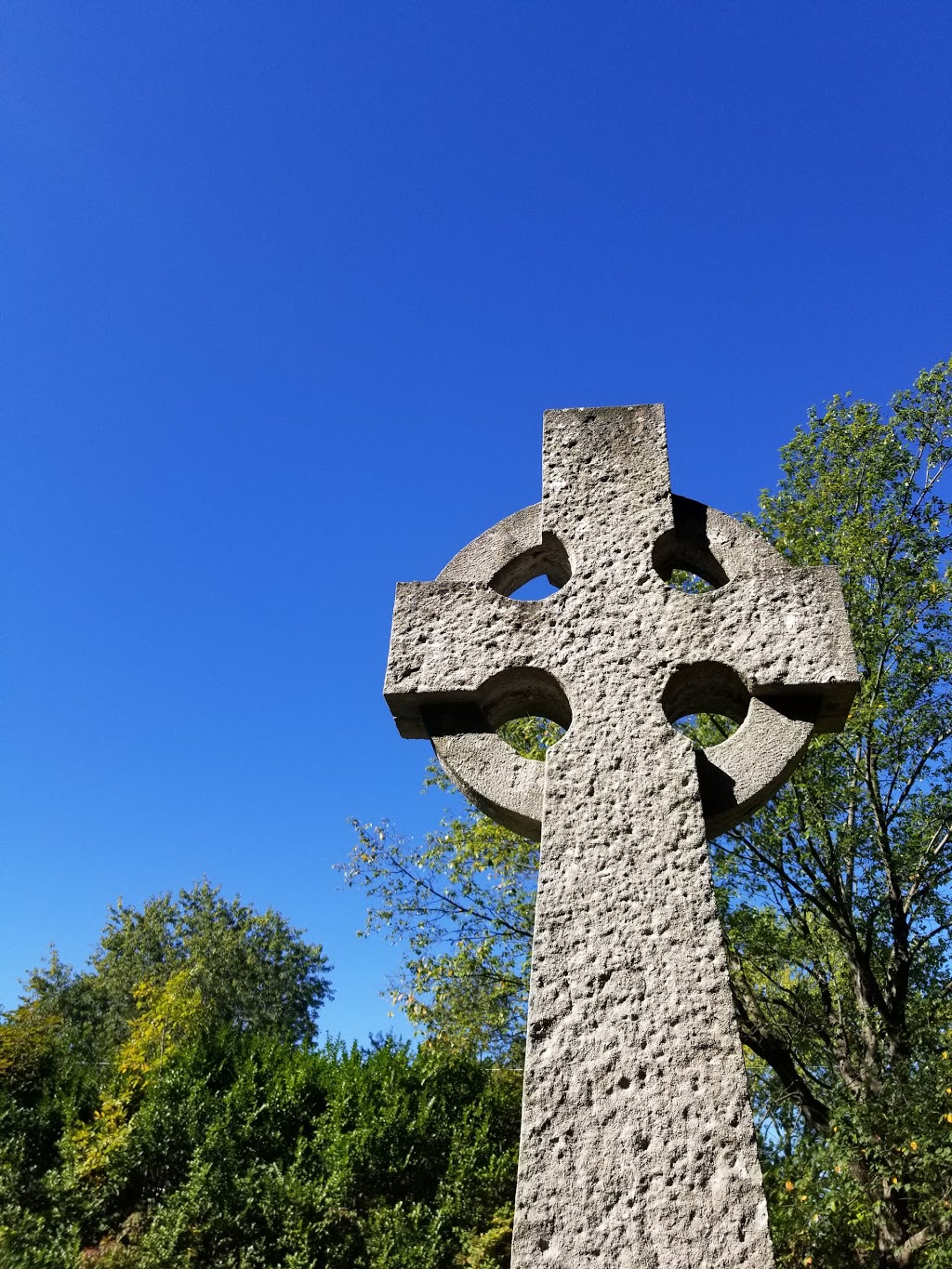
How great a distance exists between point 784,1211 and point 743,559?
7.64 metres

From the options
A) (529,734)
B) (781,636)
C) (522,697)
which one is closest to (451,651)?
(522,697)

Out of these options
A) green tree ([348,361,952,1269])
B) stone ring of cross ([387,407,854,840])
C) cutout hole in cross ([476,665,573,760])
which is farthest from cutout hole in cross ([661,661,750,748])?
green tree ([348,361,952,1269])

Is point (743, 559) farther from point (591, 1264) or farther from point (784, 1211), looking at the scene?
point (784, 1211)

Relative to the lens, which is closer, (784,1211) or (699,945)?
(699,945)

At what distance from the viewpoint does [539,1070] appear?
2033 mm

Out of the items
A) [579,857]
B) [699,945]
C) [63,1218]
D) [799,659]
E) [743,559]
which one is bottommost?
[63,1218]

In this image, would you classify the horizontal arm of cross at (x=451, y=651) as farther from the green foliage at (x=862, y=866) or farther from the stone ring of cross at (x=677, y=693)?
the green foliage at (x=862, y=866)

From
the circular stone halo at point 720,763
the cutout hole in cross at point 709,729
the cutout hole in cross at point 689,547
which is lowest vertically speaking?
the circular stone halo at point 720,763

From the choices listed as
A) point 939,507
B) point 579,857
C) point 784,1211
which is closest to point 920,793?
point 939,507

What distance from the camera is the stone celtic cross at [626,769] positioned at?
187cm

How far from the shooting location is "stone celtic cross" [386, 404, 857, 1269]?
73.5 inches

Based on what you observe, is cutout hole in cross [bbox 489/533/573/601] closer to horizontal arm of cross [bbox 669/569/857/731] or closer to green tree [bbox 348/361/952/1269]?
horizontal arm of cross [bbox 669/569/857/731]

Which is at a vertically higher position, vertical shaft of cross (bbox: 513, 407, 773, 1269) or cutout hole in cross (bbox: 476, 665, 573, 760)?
cutout hole in cross (bbox: 476, 665, 573, 760)

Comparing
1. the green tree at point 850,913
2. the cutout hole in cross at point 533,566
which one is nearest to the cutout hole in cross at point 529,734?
the green tree at point 850,913
